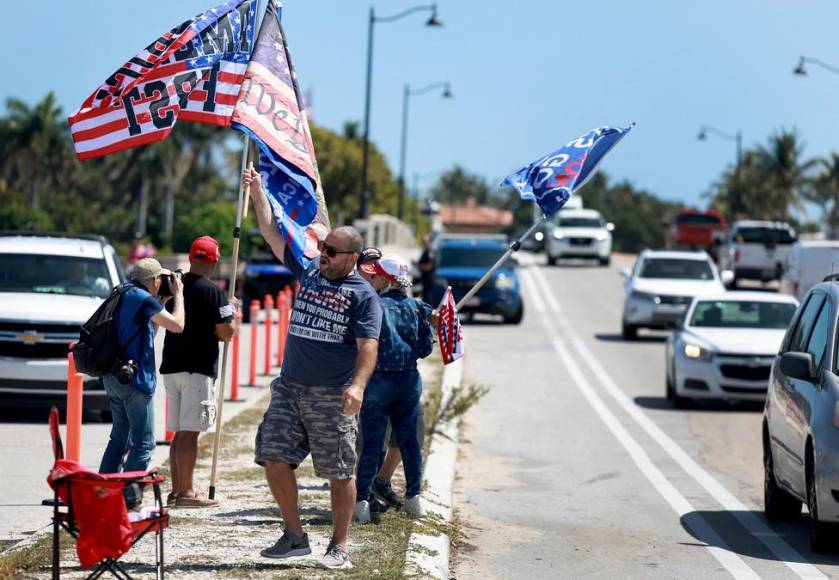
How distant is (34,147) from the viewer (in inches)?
3900

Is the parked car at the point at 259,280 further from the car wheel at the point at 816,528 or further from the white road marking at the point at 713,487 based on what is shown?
the car wheel at the point at 816,528

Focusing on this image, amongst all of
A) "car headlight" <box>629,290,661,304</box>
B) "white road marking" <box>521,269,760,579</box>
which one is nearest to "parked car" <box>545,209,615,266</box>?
"car headlight" <box>629,290,661,304</box>

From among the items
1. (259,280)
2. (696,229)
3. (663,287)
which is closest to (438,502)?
(663,287)

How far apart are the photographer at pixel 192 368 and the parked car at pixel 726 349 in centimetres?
1028

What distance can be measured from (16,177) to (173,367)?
92.9m

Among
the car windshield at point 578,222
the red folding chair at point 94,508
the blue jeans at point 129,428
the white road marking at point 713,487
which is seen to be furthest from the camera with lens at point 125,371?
the car windshield at point 578,222

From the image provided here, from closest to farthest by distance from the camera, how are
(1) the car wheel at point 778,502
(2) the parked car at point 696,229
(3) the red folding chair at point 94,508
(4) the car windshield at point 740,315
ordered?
1. (3) the red folding chair at point 94,508
2. (1) the car wheel at point 778,502
3. (4) the car windshield at point 740,315
4. (2) the parked car at point 696,229

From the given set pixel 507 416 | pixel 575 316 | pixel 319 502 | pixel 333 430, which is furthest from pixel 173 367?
pixel 575 316

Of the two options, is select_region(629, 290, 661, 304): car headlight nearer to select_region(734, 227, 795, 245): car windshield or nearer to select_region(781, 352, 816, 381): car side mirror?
select_region(734, 227, 795, 245): car windshield

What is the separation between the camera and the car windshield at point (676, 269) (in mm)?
32750

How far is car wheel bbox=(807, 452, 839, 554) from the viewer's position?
10.3 metres

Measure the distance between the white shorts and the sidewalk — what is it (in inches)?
22.2

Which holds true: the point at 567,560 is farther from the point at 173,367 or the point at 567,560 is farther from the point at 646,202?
the point at 646,202

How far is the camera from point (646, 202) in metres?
Result: 161
